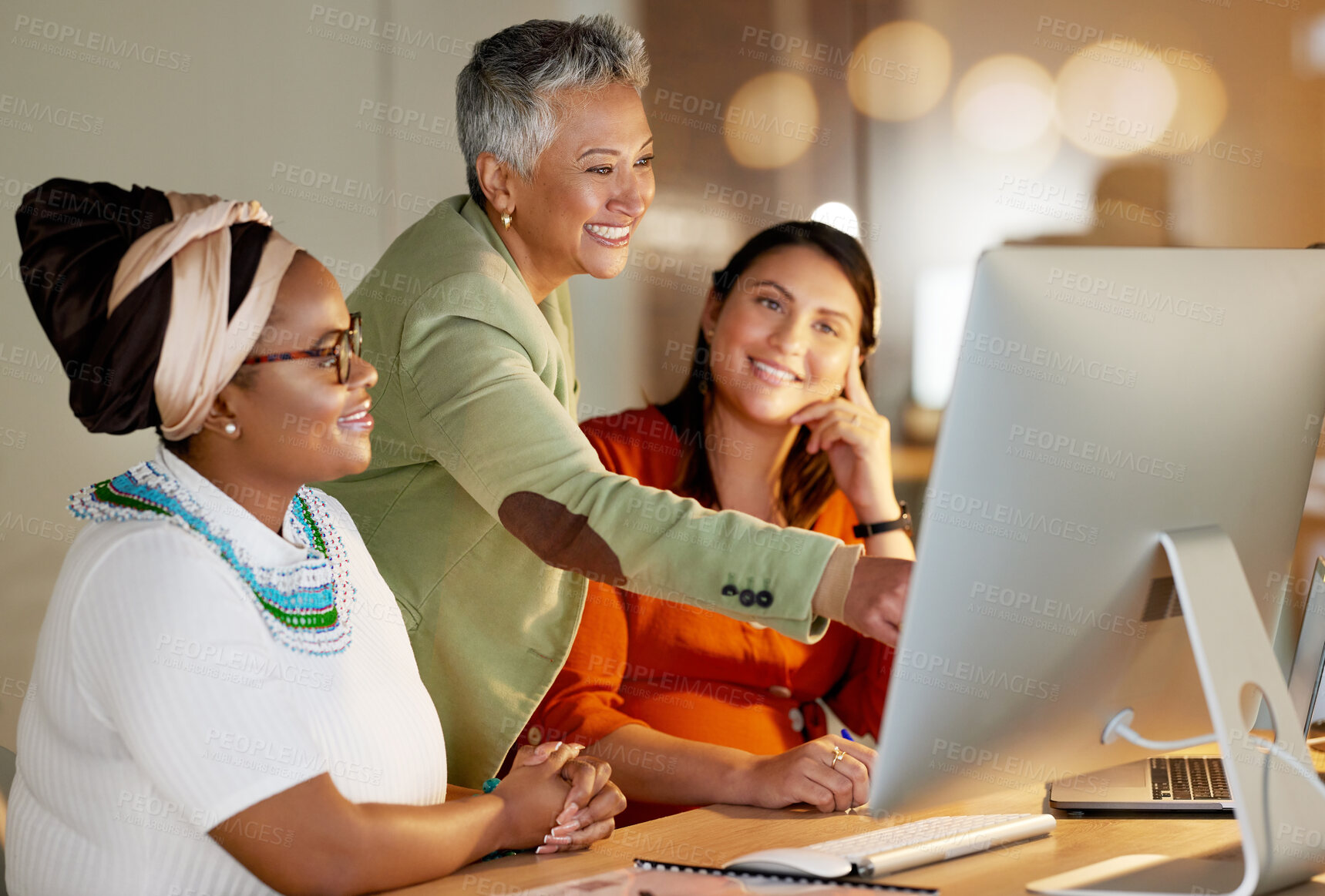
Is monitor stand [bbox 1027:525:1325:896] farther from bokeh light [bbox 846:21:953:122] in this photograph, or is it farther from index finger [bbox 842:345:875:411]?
bokeh light [bbox 846:21:953:122]

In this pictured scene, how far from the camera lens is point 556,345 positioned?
60.1 inches

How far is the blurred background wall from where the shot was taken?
96.7 inches

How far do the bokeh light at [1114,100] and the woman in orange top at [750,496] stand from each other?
126 cm

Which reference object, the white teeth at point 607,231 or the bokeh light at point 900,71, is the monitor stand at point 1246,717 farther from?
the bokeh light at point 900,71

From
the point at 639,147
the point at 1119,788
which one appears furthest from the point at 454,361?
the point at 1119,788

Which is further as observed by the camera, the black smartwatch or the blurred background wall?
the blurred background wall

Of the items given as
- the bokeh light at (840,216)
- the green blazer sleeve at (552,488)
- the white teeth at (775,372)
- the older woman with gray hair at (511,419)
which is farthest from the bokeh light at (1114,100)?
the green blazer sleeve at (552,488)

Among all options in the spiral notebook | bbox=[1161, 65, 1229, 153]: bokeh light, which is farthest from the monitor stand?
bbox=[1161, 65, 1229, 153]: bokeh light

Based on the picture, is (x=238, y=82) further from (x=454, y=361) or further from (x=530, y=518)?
(x=530, y=518)

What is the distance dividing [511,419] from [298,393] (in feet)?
0.95

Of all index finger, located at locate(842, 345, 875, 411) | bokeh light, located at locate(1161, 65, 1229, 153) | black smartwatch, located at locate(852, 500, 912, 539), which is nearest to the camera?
black smartwatch, located at locate(852, 500, 912, 539)

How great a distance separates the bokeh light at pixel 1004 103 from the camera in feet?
10.2

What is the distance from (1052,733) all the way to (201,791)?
0.69 metres

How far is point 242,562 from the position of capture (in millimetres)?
1006
